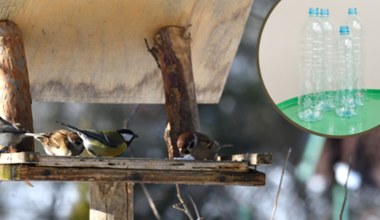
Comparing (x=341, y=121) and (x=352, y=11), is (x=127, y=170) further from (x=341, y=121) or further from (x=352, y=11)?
(x=352, y=11)

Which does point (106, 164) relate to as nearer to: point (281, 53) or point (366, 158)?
point (281, 53)

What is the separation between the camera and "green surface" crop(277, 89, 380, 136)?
6.76 m

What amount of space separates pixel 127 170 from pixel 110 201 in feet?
1.94

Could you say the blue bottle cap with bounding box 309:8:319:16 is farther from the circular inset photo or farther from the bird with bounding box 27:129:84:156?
the bird with bounding box 27:129:84:156

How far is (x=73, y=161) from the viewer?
5.60 meters

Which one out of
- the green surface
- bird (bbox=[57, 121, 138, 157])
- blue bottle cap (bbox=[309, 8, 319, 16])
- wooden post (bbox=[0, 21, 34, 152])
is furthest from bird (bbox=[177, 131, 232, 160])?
blue bottle cap (bbox=[309, 8, 319, 16])

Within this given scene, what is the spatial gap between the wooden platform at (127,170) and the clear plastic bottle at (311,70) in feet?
3.01

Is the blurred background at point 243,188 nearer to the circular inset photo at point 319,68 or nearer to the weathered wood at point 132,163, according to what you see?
A: the circular inset photo at point 319,68

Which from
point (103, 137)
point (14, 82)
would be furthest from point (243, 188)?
point (14, 82)

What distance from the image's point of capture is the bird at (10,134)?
6.13 m

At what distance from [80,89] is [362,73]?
174 cm

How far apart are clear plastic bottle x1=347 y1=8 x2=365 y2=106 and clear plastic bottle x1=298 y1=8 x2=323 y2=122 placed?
0.18 m

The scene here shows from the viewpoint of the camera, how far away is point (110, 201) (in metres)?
6.26

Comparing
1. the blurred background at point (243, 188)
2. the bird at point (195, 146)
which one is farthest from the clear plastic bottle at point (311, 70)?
the blurred background at point (243, 188)
